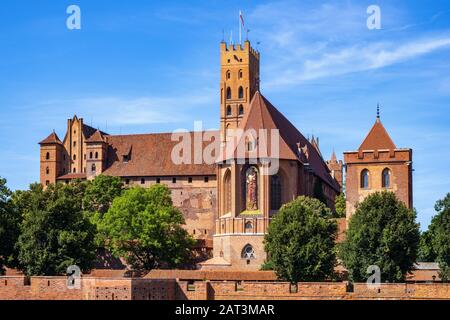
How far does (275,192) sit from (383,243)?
2868 centimetres

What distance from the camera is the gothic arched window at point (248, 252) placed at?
86431mm

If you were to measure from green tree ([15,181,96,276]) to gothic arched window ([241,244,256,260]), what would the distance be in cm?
2542

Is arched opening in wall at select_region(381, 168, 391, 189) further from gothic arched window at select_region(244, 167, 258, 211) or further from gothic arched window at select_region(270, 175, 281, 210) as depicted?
gothic arched window at select_region(244, 167, 258, 211)

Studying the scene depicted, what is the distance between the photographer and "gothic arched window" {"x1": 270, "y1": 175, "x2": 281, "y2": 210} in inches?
3457

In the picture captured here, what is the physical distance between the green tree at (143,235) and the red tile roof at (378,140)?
20088 mm

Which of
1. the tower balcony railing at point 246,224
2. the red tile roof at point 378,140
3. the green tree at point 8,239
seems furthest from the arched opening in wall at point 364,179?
the green tree at point 8,239

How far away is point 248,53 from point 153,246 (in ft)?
111

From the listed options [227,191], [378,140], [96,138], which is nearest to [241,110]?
[96,138]

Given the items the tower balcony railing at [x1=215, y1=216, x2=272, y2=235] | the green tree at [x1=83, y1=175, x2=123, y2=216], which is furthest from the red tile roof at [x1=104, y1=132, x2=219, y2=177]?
the tower balcony railing at [x1=215, y1=216, x2=272, y2=235]

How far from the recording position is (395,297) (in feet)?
157

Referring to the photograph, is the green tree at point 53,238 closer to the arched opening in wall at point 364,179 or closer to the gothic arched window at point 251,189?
the arched opening in wall at point 364,179

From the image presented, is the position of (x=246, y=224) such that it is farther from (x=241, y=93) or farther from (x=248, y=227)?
(x=241, y=93)
